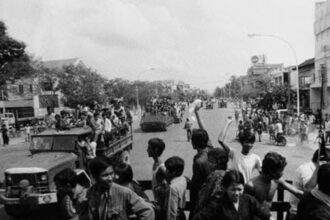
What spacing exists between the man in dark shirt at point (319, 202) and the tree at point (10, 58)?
107 ft

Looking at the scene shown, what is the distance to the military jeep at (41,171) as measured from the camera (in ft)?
23.9

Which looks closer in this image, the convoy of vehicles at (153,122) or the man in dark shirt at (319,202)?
the man in dark shirt at (319,202)

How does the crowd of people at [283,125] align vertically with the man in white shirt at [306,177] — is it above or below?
below

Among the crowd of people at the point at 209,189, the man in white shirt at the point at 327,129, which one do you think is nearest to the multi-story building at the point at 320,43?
the man in white shirt at the point at 327,129

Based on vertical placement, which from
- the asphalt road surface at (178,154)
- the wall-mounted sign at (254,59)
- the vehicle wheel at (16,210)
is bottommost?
the asphalt road surface at (178,154)

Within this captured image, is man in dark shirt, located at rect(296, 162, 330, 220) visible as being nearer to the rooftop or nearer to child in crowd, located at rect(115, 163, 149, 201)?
child in crowd, located at rect(115, 163, 149, 201)

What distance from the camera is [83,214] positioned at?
3.09m

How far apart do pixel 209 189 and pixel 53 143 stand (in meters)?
7.06

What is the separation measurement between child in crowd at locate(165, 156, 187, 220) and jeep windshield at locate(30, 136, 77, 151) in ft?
19.9

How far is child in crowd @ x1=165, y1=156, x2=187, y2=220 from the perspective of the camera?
352 cm

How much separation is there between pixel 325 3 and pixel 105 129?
32285mm

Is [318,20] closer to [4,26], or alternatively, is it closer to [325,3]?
[325,3]

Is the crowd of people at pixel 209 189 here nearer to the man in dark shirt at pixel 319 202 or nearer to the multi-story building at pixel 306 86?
the man in dark shirt at pixel 319 202

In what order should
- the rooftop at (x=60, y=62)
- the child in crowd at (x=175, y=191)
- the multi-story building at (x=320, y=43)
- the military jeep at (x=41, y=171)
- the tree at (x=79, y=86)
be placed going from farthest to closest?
the rooftop at (x=60, y=62)
the tree at (x=79, y=86)
the multi-story building at (x=320, y=43)
the military jeep at (x=41, y=171)
the child in crowd at (x=175, y=191)
